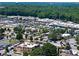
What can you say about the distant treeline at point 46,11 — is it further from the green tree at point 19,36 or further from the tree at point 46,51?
the tree at point 46,51

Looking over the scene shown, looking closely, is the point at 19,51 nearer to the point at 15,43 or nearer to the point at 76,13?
the point at 15,43

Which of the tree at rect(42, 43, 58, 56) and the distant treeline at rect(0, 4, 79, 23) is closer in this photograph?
the tree at rect(42, 43, 58, 56)

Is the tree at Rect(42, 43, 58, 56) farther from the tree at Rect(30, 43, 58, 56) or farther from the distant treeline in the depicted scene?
the distant treeline

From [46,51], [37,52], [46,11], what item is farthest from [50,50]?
[46,11]

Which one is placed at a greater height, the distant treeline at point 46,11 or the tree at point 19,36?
the distant treeline at point 46,11

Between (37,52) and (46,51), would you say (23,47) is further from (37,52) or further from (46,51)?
(46,51)

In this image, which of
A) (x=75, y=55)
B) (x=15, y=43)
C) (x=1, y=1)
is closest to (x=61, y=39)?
(x=75, y=55)

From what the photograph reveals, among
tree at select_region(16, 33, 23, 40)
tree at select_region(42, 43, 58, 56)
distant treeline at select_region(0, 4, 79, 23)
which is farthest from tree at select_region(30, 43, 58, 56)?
distant treeline at select_region(0, 4, 79, 23)

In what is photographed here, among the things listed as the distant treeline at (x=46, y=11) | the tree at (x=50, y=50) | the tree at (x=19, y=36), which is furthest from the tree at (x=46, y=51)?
the distant treeline at (x=46, y=11)
